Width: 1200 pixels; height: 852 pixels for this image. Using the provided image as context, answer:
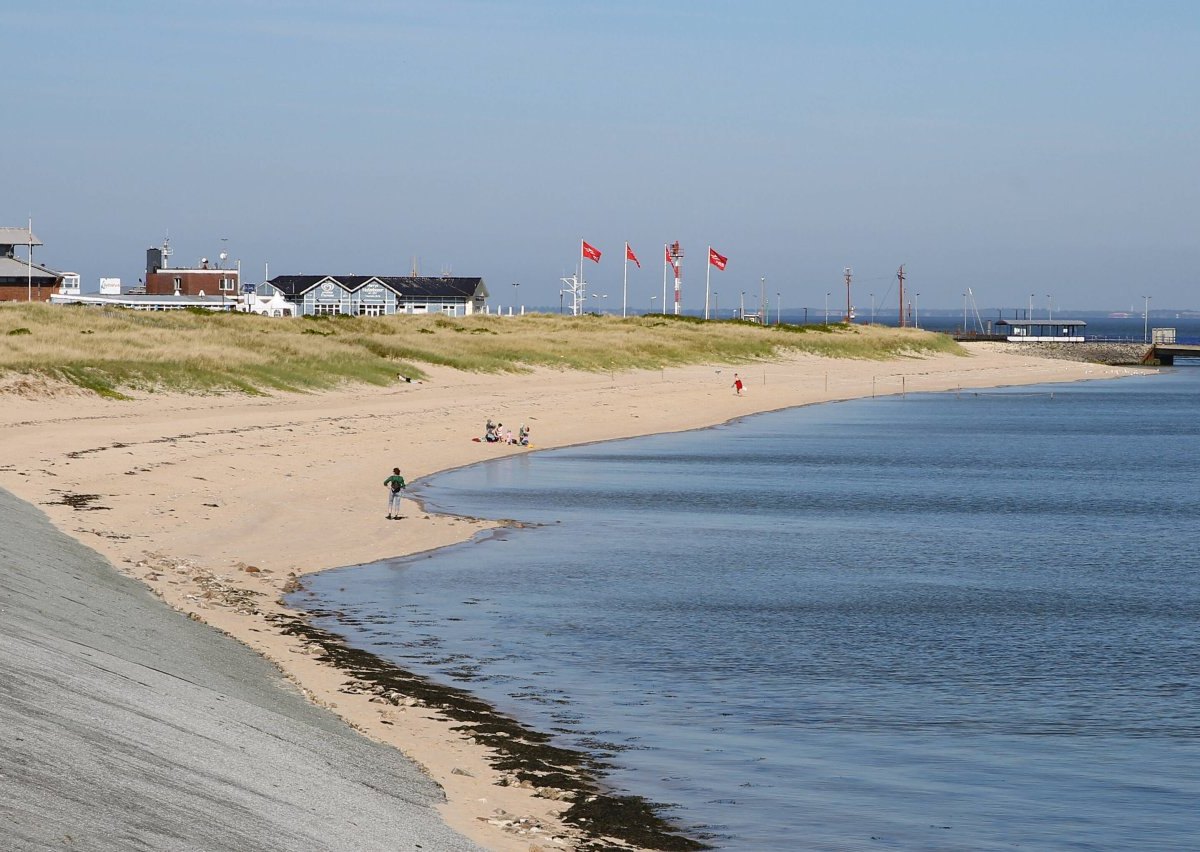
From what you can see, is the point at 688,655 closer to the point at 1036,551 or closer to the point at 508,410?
the point at 1036,551

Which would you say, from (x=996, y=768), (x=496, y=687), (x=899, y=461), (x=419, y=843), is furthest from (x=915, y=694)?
(x=899, y=461)

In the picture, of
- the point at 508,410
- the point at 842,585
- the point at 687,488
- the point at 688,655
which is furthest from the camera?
the point at 508,410

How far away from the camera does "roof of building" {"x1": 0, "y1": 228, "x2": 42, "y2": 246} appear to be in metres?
128

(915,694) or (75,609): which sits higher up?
(75,609)

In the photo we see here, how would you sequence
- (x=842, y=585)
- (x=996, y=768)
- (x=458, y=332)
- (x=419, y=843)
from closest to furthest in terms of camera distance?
(x=419, y=843) → (x=996, y=768) → (x=842, y=585) → (x=458, y=332)

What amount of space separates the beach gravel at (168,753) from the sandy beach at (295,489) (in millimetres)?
684

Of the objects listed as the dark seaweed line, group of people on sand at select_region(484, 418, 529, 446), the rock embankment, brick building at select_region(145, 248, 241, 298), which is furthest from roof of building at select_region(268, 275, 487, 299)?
the dark seaweed line

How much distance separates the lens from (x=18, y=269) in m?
126

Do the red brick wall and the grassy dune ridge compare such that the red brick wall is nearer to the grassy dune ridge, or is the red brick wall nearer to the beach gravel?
the grassy dune ridge

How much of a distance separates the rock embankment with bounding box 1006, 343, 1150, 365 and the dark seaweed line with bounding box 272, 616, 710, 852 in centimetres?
15686

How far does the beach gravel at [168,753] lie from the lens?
9.42 metres

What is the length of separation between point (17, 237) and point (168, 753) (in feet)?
421

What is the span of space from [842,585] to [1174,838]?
12670 mm

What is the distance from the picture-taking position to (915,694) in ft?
58.6
